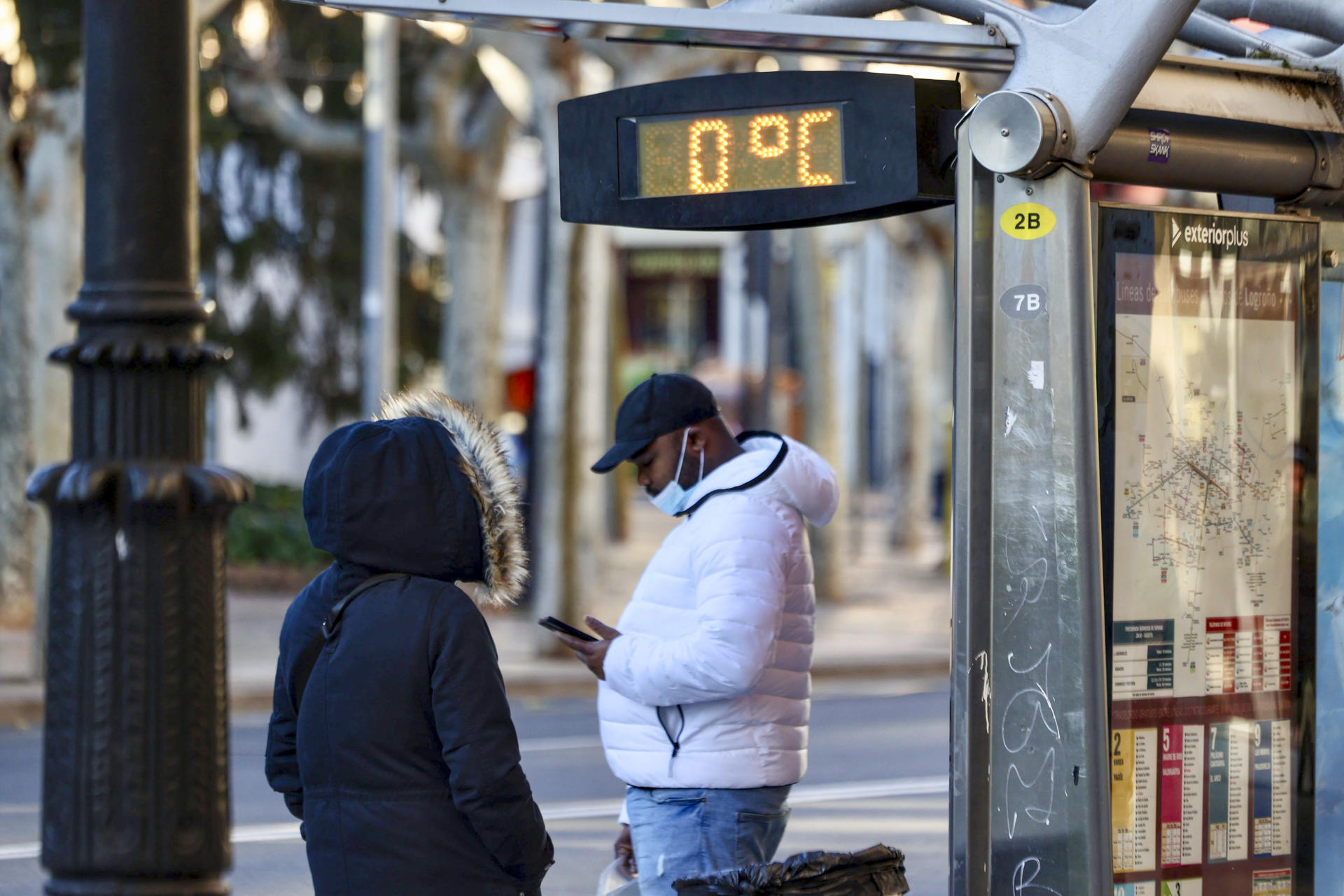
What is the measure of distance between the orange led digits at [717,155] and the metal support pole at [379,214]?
1114 cm

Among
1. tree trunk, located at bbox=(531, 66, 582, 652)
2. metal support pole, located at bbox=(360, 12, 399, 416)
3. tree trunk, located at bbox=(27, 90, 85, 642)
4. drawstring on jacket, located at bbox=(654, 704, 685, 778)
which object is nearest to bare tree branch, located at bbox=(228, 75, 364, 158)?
metal support pole, located at bbox=(360, 12, 399, 416)

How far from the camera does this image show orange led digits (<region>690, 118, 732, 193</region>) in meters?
3.40

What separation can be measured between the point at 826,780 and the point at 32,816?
3.97 meters

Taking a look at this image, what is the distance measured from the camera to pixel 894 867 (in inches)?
129

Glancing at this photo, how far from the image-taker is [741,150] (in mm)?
3383

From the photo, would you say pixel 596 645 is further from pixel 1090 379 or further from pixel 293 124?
pixel 293 124

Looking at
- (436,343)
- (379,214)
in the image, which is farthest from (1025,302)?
(436,343)

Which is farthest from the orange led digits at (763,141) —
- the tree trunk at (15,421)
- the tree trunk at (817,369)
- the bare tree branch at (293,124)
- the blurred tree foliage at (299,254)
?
the blurred tree foliage at (299,254)

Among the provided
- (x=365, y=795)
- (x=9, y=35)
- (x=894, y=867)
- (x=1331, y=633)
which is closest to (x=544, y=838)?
(x=365, y=795)

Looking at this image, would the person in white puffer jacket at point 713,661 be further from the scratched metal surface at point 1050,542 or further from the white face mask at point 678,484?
the scratched metal surface at point 1050,542

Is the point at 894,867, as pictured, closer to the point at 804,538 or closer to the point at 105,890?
the point at 804,538

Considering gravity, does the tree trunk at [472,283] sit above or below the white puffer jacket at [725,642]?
above

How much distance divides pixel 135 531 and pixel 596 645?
1022 mm

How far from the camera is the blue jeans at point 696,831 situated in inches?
145
